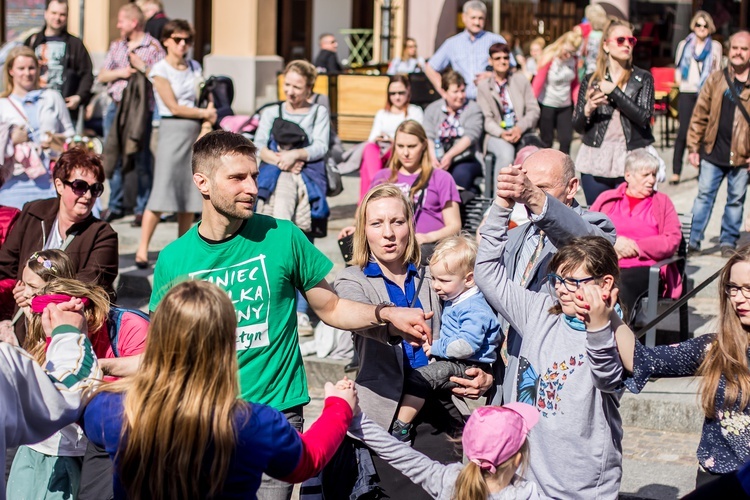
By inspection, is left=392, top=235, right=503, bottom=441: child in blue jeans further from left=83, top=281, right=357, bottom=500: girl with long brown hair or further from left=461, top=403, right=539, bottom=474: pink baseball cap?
left=83, top=281, right=357, bottom=500: girl with long brown hair

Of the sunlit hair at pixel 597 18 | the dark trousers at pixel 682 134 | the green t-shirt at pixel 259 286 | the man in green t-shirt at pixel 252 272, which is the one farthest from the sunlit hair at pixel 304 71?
the sunlit hair at pixel 597 18

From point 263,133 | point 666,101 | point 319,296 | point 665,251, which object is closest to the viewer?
point 319,296

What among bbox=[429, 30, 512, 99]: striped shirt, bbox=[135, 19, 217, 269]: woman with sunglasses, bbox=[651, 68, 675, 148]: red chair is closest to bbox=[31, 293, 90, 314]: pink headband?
bbox=[135, 19, 217, 269]: woman with sunglasses

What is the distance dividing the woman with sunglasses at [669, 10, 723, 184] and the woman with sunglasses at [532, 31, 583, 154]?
4.25 ft

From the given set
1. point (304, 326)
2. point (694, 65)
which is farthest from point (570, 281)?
point (694, 65)

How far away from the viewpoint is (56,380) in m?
3.23

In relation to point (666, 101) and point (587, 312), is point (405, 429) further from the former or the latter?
point (666, 101)

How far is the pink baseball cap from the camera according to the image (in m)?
3.53

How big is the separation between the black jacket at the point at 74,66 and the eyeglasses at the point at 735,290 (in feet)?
28.6

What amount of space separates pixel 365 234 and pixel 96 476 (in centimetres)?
146

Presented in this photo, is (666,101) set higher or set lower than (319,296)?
higher

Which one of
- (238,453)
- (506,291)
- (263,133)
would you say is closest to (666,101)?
(263,133)

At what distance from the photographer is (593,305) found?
373cm

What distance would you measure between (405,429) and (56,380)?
1657 millimetres
